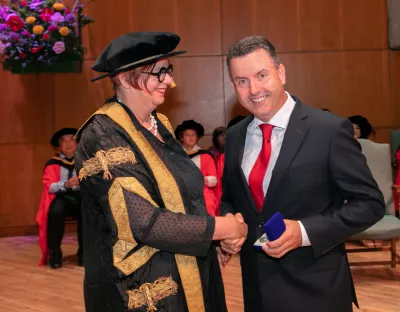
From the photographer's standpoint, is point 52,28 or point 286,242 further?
point 52,28

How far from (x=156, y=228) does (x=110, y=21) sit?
6.47 meters

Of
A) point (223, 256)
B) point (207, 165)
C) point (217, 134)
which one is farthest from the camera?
point (217, 134)

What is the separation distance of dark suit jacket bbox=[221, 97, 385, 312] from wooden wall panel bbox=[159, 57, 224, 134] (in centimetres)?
610

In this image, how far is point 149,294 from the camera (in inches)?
82.4

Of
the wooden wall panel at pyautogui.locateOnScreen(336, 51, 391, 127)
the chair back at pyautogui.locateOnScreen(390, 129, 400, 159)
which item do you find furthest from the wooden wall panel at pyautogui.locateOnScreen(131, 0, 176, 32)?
the chair back at pyautogui.locateOnScreen(390, 129, 400, 159)

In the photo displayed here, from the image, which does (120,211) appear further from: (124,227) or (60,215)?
(60,215)

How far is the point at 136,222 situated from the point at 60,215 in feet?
15.4

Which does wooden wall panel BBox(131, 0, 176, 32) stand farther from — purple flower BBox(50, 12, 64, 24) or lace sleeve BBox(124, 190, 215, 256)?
lace sleeve BBox(124, 190, 215, 256)

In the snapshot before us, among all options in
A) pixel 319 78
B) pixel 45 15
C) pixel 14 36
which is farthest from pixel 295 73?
pixel 14 36

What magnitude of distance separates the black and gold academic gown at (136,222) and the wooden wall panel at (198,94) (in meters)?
6.04

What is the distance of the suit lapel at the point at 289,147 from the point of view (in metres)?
2.11

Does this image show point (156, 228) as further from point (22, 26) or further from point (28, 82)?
point (28, 82)

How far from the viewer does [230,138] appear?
2434mm

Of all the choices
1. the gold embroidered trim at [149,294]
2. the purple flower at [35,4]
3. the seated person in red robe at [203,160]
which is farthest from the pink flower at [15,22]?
the gold embroidered trim at [149,294]
